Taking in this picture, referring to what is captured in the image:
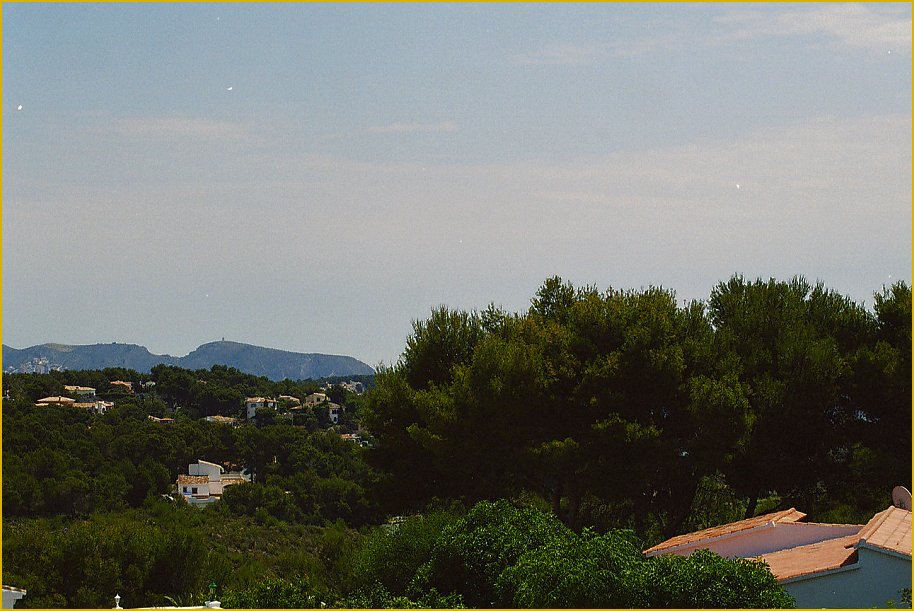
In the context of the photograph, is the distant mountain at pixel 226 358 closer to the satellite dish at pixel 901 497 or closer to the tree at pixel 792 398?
the tree at pixel 792 398

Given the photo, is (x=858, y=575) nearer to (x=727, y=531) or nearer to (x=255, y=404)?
(x=727, y=531)

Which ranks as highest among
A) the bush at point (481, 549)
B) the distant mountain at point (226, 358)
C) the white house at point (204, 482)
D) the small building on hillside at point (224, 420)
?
the distant mountain at point (226, 358)

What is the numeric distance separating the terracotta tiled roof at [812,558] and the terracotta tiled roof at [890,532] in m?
0.18

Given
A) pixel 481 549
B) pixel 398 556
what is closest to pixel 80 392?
pixel 398 556

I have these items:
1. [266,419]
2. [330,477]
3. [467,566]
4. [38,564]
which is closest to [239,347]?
[266,419]

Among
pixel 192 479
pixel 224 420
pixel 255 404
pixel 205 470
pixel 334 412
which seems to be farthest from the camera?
pixel 334 412

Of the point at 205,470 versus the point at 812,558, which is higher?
the point at 812,558

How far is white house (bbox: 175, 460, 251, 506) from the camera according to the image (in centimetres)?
3441

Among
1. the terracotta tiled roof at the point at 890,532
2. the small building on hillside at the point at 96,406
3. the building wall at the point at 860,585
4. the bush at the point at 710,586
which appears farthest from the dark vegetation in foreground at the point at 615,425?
the small building on hillside at the point at 96,406

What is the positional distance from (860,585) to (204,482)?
30.7 m

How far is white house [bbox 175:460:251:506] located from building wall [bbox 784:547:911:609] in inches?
1066

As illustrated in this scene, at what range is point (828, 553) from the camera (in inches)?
407

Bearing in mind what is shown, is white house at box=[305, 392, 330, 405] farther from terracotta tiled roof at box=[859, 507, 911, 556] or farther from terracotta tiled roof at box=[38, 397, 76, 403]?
terracotta tiled roof at box=[859, 507, 911, 556]

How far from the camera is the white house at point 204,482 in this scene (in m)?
34.4
